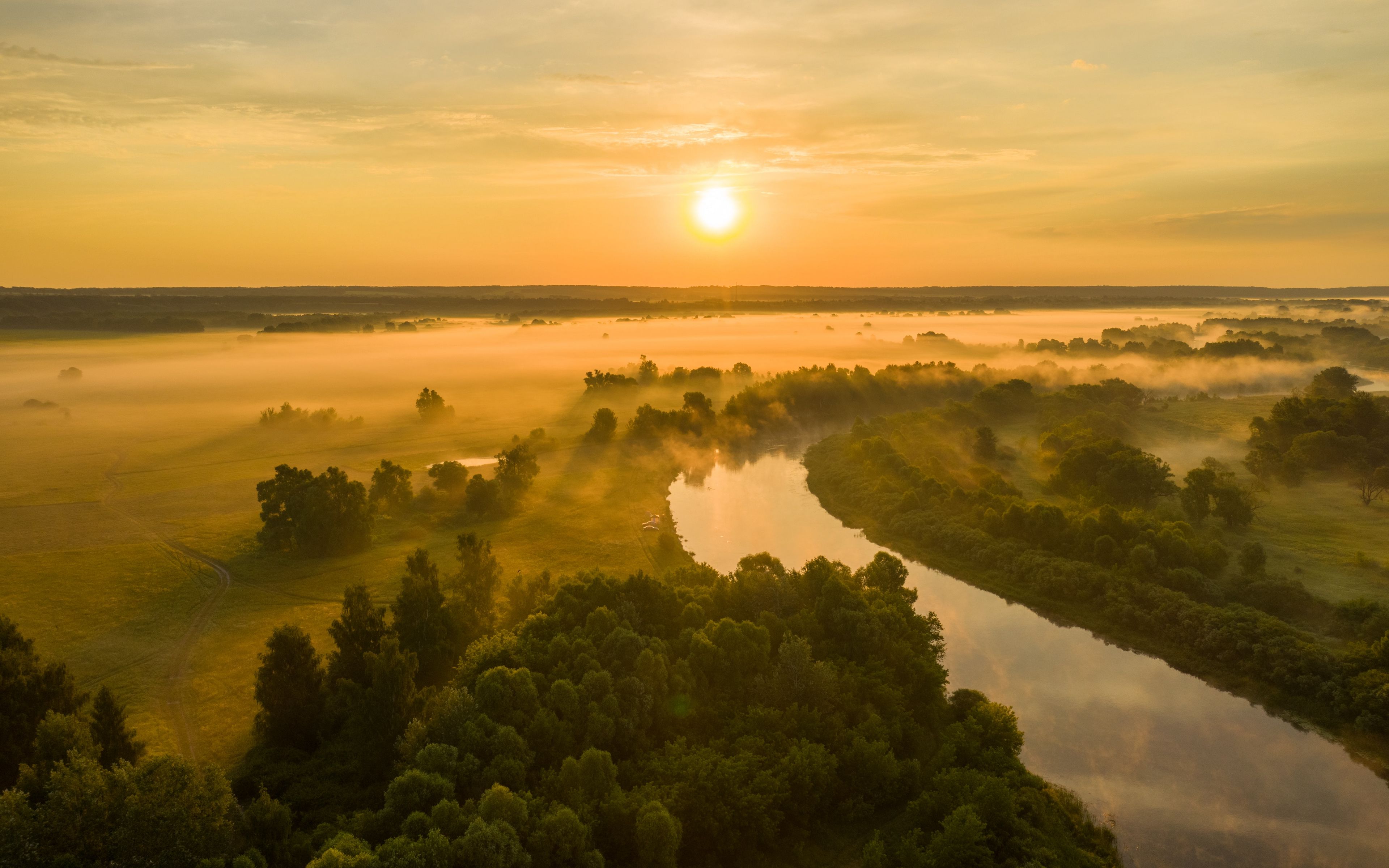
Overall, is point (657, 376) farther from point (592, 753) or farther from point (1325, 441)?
point (592, 753)

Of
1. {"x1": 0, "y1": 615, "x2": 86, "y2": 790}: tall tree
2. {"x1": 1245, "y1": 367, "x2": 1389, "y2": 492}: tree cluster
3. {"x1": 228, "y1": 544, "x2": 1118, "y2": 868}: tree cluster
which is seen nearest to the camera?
{"x1": 228, "y1": 544, "x2": 1118, "y2": 868}: tree cluster

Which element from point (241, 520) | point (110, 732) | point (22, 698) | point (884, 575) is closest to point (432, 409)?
point (241, 520)

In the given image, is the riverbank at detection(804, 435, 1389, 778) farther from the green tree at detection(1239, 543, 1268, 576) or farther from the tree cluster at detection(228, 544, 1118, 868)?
the tree cluster at detection(228, 544, 1118, 868)

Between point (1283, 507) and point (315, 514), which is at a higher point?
point (315, 514)

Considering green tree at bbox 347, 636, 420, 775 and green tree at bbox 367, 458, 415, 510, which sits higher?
green tree at bbox 367, 458, 415, 510

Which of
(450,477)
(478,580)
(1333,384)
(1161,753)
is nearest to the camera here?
(1161,753)

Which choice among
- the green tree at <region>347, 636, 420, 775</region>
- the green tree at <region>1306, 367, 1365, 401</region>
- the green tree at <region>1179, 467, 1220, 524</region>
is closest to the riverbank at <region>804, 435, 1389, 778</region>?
the green tree at <region>1179, 467, 1220, 524</region>

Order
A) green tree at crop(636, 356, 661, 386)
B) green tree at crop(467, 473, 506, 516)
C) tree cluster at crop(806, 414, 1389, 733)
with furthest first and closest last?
green tree at crop(636, 356, 661, 386) < green tree at crop(467, 473, 506, 516) < tree cluster at crop(806, 414, 1389, 733)

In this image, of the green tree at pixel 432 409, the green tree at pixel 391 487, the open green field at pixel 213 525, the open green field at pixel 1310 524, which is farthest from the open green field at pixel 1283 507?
the green tree at pixel 432 409

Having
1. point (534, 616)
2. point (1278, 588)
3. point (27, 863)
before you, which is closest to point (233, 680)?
point (534, 616)
